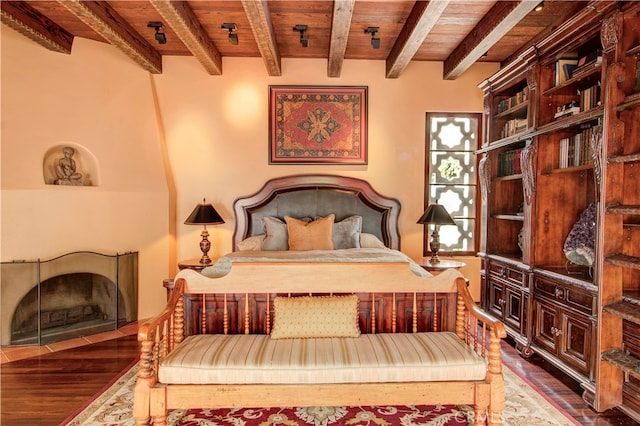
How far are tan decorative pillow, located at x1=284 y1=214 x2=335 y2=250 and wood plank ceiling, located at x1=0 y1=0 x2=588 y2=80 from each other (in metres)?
1.76

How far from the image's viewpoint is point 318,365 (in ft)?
6.49

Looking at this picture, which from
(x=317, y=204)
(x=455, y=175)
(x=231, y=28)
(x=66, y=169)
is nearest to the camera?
(x=231, y=28)

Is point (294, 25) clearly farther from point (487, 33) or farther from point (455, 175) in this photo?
point (455, 175)

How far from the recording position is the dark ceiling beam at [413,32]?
2.96 meters

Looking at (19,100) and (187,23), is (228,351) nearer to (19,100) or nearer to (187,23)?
(187,23)

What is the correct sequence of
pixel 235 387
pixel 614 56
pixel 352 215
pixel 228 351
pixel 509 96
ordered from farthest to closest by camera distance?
pixel 352 215 < pixel 509 96 < pixel 614 56 < pixel 228 351 < pixel 235 387

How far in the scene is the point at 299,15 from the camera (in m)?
3.50

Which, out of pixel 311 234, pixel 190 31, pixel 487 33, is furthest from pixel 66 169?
pixel 487 33

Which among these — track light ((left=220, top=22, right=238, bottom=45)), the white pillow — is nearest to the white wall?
the white pillow

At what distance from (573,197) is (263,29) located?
2948 mm

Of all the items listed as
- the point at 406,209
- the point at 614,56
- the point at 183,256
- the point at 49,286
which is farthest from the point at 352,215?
the point at 49,286

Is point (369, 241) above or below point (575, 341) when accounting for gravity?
above

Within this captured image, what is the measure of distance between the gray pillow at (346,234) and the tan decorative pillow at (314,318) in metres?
1.67

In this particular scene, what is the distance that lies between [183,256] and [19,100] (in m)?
2.21
